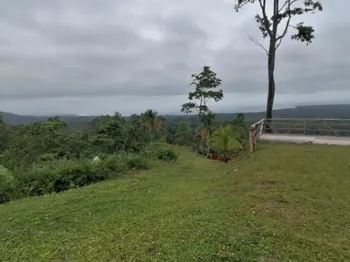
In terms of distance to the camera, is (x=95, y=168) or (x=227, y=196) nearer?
(x=227, y=196)

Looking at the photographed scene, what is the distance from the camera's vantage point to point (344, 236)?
4.77 meters

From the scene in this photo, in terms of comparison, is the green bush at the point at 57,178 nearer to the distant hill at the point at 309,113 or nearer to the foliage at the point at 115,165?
the foliage at the point at 115,165

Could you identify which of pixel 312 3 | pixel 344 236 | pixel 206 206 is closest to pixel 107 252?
pixel 206 206

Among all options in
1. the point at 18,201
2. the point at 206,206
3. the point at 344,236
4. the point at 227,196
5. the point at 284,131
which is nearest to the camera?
the point at 344,236

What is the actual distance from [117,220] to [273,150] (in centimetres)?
843

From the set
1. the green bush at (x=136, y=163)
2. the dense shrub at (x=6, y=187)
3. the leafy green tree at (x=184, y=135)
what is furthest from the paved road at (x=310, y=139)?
the leafy green tree at (x=184, y=135)

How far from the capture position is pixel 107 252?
14.2ft

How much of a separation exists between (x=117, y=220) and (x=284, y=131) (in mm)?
14099

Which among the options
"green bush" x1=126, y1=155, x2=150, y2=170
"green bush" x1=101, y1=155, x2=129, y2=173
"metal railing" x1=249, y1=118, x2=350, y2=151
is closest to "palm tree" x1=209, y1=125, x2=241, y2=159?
"metal railing" x1=249, y1=118, x2=350, y2=151

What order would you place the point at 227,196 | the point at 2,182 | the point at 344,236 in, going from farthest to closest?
the point at 2,182 < the point at 227,196 < the point at 344,236

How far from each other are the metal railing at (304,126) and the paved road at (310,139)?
0.59 meters

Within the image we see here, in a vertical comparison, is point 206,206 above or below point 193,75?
below

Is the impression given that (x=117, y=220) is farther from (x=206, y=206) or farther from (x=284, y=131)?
(x=284, y=131)

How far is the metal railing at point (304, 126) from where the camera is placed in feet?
51.7
